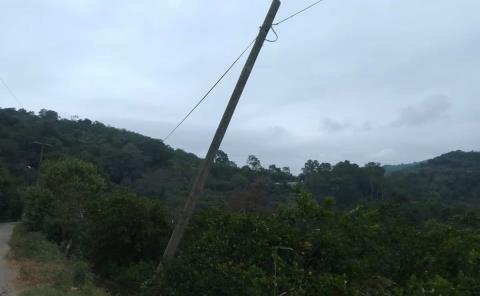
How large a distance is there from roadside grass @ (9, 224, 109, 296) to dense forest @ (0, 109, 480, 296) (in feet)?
3.96

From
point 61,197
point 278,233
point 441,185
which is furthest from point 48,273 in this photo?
point 441,185

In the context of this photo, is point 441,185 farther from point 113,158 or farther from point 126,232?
point 113,158

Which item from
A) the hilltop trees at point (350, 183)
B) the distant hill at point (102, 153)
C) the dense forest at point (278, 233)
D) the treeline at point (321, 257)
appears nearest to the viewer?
the treeline at point (321, 257)

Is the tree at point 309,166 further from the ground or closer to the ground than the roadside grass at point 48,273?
further from the ground

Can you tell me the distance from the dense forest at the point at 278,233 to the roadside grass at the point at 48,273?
1.21m

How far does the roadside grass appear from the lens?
481 inches

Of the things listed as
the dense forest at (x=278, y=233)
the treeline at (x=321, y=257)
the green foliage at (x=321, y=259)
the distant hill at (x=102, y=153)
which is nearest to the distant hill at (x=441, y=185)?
the dense forest at (x=278, y=233)

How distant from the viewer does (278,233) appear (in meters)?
7.70

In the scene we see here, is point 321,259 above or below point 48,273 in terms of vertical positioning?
above

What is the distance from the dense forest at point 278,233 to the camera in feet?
22.8

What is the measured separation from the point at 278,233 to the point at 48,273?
34.0 ft

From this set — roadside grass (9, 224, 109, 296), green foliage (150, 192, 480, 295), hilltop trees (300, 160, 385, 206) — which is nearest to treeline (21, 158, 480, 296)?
green foliage (150, 192, 480, 295)

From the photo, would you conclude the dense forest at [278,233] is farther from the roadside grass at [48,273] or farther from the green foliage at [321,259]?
the roadside grass at [48,273]

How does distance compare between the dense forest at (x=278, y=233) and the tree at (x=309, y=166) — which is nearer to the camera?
the dense forest at (x=278, y=233)
